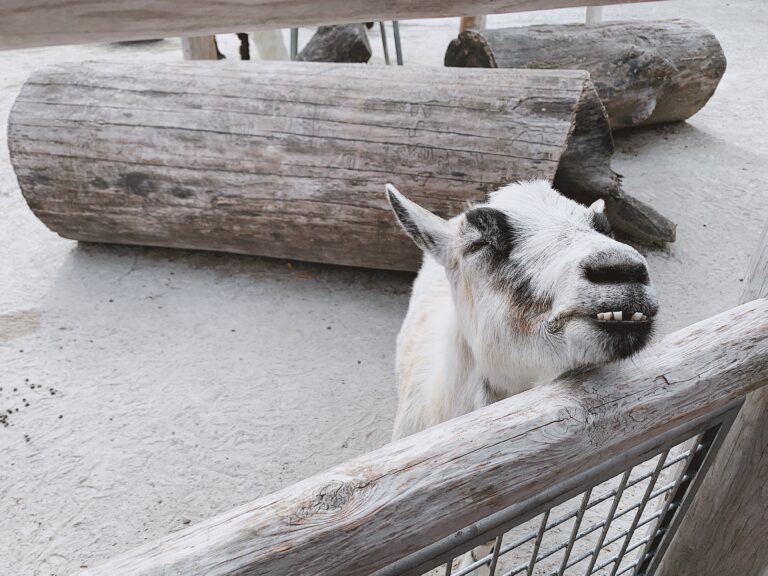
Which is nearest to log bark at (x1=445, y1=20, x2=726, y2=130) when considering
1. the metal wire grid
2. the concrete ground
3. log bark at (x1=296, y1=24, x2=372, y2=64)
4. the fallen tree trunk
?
the concrete ground

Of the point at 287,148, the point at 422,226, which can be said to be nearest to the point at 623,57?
the point at 287,148

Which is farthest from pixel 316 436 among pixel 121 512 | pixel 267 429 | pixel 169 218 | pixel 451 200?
pixel 169 218

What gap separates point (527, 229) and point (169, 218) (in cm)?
293

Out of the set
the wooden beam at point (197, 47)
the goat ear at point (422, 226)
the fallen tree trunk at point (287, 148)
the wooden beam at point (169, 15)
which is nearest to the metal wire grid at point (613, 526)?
the goat ear at point (422, 226)

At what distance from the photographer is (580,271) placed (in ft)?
4.48

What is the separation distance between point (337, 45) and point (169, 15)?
497cm

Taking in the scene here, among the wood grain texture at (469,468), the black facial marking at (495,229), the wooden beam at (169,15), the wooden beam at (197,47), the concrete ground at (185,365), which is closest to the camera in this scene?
the wood grain texture at (469,468)

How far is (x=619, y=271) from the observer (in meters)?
1.32

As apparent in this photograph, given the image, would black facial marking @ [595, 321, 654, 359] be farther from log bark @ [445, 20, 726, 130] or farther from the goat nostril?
log bark @ [445, 20, 726, 130]

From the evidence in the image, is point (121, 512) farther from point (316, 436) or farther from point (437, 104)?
point (437, 104)

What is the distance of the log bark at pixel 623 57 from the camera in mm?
5504

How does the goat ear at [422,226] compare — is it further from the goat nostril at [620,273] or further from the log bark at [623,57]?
the log bark at [623,57]

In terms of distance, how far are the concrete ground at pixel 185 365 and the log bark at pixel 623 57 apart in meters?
0.81

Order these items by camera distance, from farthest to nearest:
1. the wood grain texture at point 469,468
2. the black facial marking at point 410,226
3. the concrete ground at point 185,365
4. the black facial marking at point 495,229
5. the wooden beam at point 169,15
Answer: the concrete ground at point 185,365, the black facial marking at point 410,226, the black facial marking at point 495,229, the wooden beam at point 169,15, the wood grain texture at point 469,468
